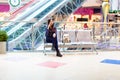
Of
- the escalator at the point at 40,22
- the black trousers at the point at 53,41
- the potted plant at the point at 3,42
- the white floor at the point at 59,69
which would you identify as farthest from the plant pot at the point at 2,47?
the escalator at the point at 40,22

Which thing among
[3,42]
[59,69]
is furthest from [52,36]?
[59,69]

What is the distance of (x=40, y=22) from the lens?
13.2m

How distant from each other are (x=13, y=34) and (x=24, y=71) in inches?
272

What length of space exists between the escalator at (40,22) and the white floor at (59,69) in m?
2.99

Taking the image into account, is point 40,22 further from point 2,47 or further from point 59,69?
point 59,69

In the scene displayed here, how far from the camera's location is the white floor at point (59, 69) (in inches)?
→ 224

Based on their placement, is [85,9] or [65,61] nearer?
[65,61]

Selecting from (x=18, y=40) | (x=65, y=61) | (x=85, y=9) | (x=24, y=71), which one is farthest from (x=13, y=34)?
(x=85, y=9)

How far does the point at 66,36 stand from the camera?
32.7 ft

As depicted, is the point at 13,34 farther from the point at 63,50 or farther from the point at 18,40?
the point at 63,50

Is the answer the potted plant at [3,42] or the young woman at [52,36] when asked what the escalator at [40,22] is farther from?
the young woman at [52,36]

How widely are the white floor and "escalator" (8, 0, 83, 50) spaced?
2995 mm

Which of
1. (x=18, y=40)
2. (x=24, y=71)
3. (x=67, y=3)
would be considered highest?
(x=67, y=3)

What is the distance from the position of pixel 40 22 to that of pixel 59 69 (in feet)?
22.4
